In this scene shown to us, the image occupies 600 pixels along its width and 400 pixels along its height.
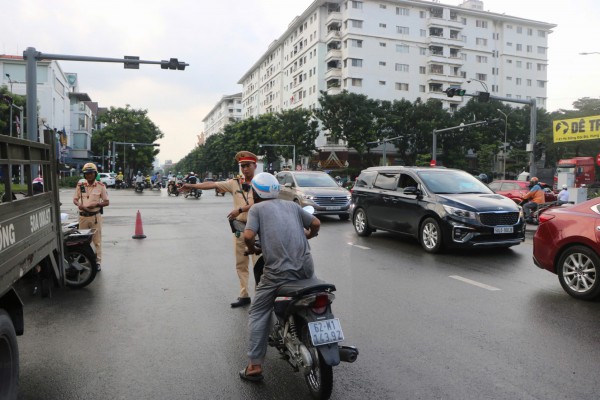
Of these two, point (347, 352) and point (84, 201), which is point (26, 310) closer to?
point (84, 201)

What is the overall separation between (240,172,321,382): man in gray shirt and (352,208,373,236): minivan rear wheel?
851cm

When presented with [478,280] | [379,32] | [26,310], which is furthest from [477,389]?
[379,32]

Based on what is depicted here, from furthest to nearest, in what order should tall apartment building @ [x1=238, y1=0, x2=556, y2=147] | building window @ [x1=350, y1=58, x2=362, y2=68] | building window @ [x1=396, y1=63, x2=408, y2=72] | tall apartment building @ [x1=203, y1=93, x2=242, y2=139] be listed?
tall apartment building @ [x1=203, y1=93, x2=242, y2=139] → building window @ [x1=396, y1=63, x2=408, y2=72] → tall apartment building @ [x1=238, y1=0, x2=556, y2=147] → building window @ [x1=350, y1=58, x2=362, y2=68]

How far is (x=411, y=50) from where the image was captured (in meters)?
70.1

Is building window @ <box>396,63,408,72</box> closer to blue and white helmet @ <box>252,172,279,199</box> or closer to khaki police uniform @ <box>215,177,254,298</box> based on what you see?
khaki police uniform @ <box>215,177,254,298</box>

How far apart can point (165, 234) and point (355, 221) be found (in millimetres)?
4982

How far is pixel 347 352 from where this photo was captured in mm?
3299

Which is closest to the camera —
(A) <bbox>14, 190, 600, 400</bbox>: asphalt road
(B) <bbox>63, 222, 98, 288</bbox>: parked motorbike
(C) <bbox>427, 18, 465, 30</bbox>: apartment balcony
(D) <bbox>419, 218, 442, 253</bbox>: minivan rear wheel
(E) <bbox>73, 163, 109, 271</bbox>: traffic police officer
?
(A) <bbox>14, 190, 600, 400</bbox>: asphalt road

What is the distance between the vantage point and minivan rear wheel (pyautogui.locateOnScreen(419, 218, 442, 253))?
9273mm

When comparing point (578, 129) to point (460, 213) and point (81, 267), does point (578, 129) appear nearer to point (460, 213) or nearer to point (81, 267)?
point (460, 213)

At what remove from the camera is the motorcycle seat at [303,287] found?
3.28m

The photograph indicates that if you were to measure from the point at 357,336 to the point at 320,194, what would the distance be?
1160cm

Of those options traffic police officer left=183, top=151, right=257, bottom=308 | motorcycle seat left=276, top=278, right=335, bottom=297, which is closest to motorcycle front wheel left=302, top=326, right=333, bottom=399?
motorcycle seat left=276, top=278, right=335, bottom=297

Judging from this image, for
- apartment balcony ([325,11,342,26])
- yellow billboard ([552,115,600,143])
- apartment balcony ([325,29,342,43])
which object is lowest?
yellow billboard ([552,115,600,143])
